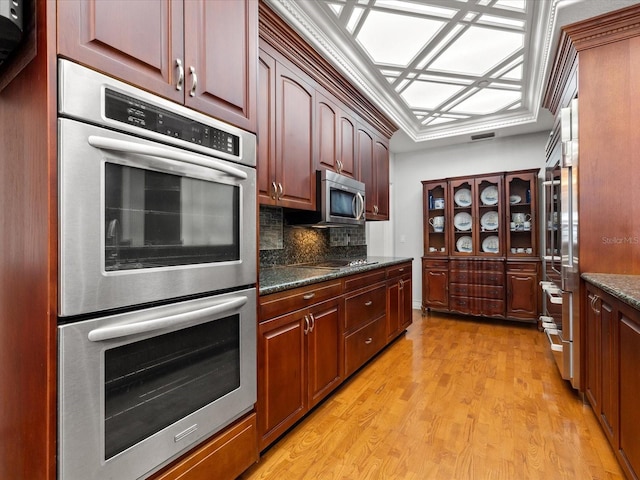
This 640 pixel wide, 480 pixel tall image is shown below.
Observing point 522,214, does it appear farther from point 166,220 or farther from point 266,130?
point 166,220

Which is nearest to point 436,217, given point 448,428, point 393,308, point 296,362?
point 393,308

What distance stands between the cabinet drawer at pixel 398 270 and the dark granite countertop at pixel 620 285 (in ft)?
5.01

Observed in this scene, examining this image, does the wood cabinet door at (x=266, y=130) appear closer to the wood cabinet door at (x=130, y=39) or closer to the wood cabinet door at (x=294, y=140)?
the wood cabinet door at (x=294, y=140)

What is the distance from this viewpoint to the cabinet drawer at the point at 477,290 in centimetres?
432

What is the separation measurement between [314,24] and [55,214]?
2.13m

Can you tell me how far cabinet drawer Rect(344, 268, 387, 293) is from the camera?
96.8 inches

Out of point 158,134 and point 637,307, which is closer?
point 158,134

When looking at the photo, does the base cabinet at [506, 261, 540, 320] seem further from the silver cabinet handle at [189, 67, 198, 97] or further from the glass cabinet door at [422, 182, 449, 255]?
the silver cabinet handle at [189, 67, 198, 97]

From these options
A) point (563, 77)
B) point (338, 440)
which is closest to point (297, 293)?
point (338, 440)

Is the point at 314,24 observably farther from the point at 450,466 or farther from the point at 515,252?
the point at 515,252

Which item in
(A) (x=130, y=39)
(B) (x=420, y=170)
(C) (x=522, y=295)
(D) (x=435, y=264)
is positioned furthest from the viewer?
(B) (x=420, y=170)

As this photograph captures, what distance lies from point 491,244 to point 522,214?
548 mm

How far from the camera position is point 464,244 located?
190 inches

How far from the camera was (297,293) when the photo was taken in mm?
1851
